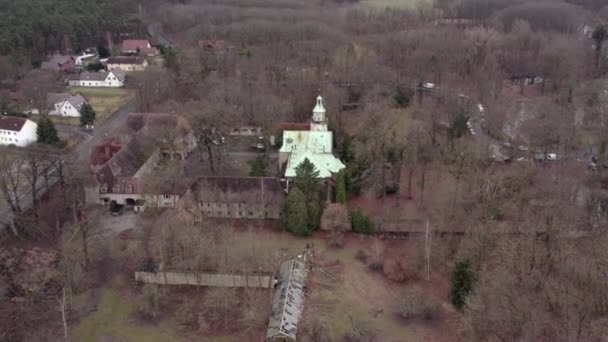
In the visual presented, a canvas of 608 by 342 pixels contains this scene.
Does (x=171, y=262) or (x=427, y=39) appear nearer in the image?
(x=171, y=262)

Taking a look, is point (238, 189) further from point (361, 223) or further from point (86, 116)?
point (86, 116)

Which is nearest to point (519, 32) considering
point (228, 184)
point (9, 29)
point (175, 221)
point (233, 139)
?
point (233, 139)

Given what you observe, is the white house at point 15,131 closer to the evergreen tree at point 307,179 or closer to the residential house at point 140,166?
the residential house at point 140,166

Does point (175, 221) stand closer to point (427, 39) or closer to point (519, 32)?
point (427, 39)

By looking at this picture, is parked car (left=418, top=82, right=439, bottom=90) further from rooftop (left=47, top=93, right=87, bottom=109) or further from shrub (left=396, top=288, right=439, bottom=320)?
shrub (left=396, top=288, right=439, bottom=320)

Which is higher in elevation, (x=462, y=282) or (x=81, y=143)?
(x=81, y=143)

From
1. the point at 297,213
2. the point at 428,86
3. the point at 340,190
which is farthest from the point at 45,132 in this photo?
the point at 428,86

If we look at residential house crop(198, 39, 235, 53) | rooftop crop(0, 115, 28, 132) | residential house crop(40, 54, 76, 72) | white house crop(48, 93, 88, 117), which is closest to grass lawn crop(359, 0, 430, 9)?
residential house crop(198, 39, 235, 53)
